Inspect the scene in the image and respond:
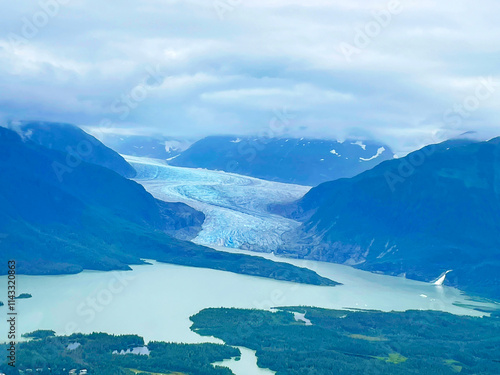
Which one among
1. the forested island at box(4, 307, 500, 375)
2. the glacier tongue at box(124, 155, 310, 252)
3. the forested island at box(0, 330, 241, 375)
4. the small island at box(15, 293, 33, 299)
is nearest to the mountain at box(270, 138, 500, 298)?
the glacier tongue at box(124, 155, 310, 252)

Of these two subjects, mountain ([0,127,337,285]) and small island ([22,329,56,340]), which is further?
mountain ([0,127,337,285])

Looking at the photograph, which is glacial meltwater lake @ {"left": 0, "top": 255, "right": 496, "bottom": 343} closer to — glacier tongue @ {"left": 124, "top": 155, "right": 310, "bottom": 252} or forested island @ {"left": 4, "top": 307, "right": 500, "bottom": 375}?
forested island @ {"left": 4, "top": 307, "right": 500, "bottom": 375}

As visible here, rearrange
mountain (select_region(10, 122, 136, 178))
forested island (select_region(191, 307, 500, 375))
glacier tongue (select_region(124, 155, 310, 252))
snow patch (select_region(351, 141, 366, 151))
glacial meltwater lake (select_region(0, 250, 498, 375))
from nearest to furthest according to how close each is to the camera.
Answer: forested island (select_region(191, 307, 500, 375)), glacial meltwater lake (select_region(0, 250, 498, 375)), glacier tongue (select_region(124, 155, 310, 252)), mountain (select_region(10, 122, 136, 178)), snow patch (select_region(351, 141, 366, 151))

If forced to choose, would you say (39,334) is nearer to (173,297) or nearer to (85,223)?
(173,297)

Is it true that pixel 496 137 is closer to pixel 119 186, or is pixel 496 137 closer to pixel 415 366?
pixel 119 186

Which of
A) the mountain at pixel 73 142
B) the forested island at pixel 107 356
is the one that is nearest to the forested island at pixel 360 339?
the forested island at pixel 107 356

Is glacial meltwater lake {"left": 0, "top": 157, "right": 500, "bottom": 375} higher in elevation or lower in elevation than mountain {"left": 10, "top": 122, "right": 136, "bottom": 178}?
lower
